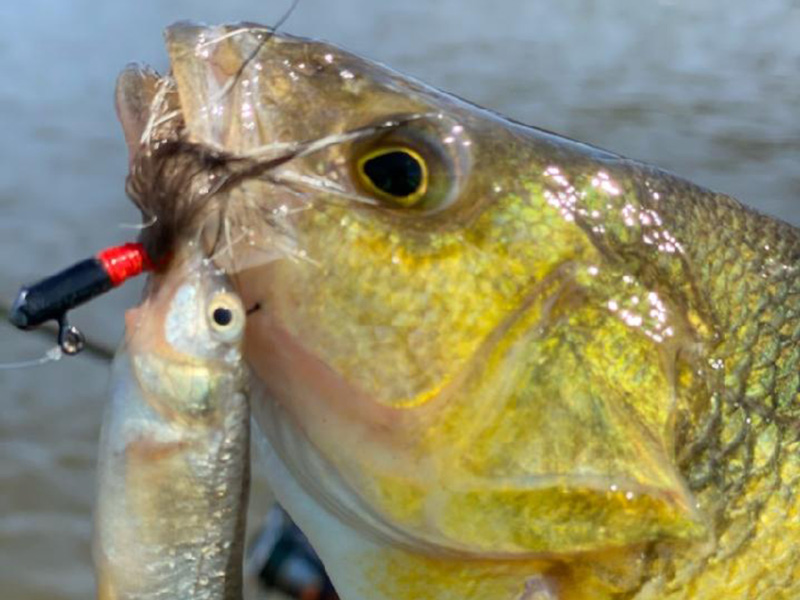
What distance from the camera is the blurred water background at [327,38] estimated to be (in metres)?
3.73

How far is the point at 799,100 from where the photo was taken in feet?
26.2

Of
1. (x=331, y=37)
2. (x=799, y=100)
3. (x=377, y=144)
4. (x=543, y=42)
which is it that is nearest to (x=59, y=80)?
(x=331, y=37)

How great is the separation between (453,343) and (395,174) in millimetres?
224

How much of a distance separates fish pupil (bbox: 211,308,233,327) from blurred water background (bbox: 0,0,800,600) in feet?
7.16

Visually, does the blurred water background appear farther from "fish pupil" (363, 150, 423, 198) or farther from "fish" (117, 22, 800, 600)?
"fish pupil" (363, 150, 423, 198)

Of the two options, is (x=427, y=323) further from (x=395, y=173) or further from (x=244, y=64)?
(x=244, y=64)

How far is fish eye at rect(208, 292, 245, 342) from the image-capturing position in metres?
1.25

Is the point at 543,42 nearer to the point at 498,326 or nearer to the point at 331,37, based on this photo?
the point at 331,37

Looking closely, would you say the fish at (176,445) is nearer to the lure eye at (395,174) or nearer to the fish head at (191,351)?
the fish head at (191,351)

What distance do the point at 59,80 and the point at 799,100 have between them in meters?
4.98

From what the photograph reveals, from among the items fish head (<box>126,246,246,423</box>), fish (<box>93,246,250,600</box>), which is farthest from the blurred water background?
fish head (<box>126,246,246,423</box>)

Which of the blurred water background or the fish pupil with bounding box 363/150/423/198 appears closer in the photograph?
the fish pupil with bounding box 363/150/423/198

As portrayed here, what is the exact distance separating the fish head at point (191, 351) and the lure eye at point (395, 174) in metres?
0.26

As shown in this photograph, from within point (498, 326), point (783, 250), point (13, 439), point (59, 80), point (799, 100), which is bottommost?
point (498, 326)
